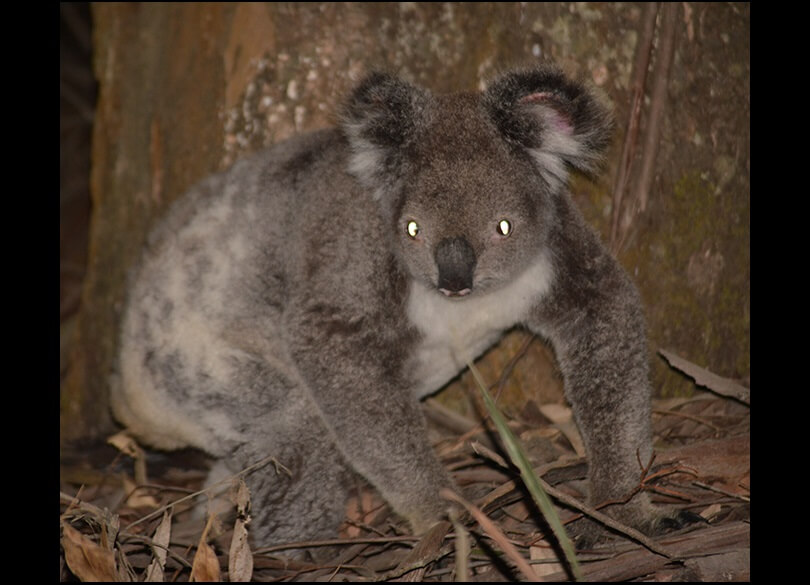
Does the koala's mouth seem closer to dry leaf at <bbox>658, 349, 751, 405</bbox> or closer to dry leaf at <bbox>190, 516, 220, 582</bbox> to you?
dry leaf at <bbox>190, 516, 220, 582</bbox>

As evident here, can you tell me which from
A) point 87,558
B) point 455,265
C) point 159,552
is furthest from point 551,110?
point 87,558

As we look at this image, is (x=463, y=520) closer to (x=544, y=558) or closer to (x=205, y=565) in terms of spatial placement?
(x=544, y=558)

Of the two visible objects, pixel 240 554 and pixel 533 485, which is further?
pixel 240 554

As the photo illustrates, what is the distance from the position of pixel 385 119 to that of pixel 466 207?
450 mm

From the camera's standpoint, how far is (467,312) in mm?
3119

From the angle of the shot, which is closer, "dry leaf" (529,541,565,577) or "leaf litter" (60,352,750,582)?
"leaf litter" (60,352,750,582)

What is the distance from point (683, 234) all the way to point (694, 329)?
0.41 metres

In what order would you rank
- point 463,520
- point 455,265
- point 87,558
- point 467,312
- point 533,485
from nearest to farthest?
1. point 533,485
2. point 87,558
3. point 455,265
4. point 463,520
5. point 467,312

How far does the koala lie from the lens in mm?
2832

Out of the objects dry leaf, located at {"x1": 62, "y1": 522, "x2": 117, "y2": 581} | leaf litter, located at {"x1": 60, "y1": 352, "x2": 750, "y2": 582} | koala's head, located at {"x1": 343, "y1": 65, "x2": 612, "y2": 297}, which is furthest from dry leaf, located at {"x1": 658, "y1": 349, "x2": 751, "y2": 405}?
dry leaf, located at {"x1": 62, "y1": 522, "x2": 117, "y2": 581}

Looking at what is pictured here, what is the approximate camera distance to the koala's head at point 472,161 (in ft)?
9.04

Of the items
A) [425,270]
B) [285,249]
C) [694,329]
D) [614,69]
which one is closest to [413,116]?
[425,270]

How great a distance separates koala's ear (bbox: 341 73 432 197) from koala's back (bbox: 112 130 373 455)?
0.20 meters
